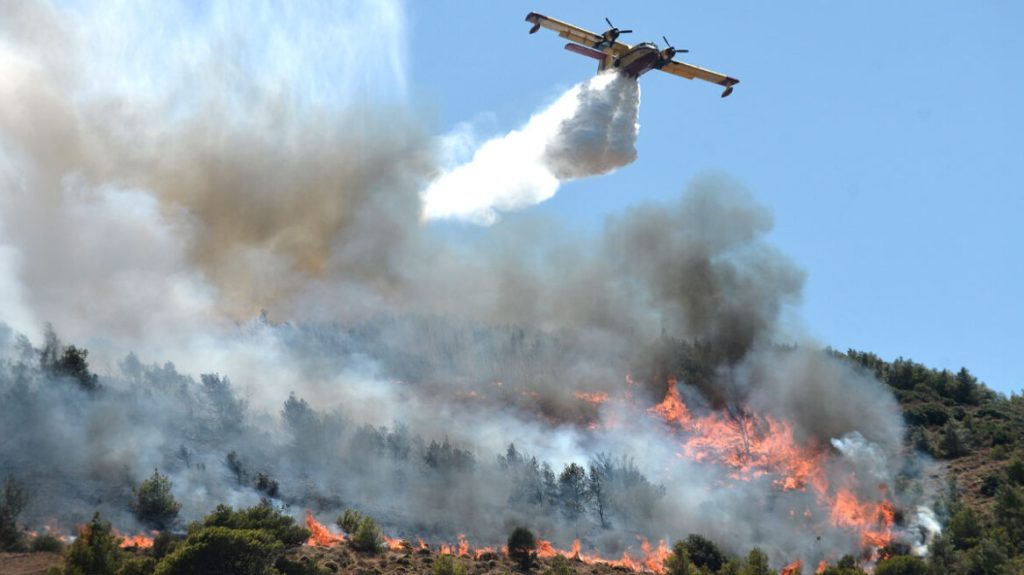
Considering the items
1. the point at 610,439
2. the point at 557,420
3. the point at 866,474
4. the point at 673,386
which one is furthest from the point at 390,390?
the point at 866,474

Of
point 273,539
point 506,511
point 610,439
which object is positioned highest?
point 610,439

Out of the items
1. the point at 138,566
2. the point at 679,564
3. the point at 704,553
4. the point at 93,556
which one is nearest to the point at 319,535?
the point at 138,566

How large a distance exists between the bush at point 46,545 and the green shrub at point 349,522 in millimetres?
18105

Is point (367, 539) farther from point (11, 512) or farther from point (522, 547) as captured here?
point (11, 512)

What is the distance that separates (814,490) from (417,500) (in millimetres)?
34032

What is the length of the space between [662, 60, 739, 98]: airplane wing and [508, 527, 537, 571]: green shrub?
39.3 m

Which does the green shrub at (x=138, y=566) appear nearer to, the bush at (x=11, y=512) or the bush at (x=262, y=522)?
the bush at (x=262, y=522)

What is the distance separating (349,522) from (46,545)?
19.2 m

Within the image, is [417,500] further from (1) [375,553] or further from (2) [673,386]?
(2) [673,386]

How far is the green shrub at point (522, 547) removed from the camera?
6381 cm

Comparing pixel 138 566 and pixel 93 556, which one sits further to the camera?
pixel 138 566

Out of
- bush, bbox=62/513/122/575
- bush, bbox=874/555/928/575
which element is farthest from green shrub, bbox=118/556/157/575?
bush, bbox=874/555/928/575

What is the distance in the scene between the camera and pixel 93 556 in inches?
1897

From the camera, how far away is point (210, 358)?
9262 cm
